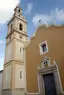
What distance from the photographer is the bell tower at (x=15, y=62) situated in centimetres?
1423

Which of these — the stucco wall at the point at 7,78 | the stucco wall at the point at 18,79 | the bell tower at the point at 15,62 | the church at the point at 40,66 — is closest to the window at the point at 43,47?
the church at the point at 40,66

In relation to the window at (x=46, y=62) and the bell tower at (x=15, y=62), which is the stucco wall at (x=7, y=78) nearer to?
the bell tower at (x=15, y=62)

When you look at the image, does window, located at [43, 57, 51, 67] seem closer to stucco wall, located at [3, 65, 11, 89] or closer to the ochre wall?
the ochre wall

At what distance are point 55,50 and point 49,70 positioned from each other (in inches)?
80.8

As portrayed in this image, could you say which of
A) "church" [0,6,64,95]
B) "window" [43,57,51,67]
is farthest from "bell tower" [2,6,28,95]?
"window" [43,57,51,67]

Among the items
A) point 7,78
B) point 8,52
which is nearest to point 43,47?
point 7,78

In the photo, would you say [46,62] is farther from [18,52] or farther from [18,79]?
[18,52]

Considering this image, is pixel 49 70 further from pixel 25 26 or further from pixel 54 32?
pixel 25 26

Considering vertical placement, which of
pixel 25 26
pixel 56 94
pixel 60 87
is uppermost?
pixel 25 26

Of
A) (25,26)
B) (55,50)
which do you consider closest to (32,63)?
(55,50)

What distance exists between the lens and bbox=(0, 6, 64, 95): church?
381 inches

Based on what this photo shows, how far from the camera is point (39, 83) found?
1077 centimetres

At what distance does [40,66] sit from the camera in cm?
1135

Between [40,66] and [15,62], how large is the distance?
5.44 metres
